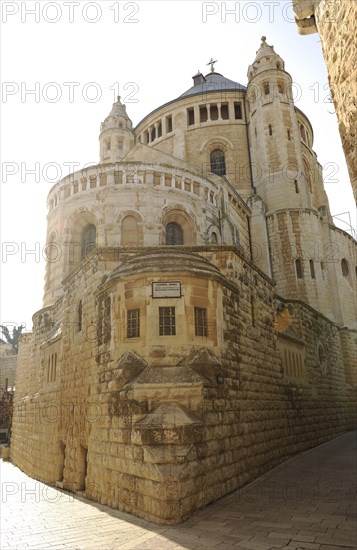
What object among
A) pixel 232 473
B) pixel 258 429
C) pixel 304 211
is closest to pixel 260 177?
A: pixel 304 211

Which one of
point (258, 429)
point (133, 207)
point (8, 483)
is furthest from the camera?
point (133, 207)

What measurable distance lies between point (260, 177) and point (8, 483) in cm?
2356

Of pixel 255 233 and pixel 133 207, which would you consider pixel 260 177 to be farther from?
pixel 133 207

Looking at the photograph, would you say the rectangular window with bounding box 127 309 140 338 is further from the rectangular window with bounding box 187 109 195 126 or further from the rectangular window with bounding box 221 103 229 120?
the rectangular window with bounding box 221 103 229 120

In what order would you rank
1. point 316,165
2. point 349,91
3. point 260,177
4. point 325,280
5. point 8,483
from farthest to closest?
point 316,165
point 260,177
point 325,280
point 8,483
point 349,91

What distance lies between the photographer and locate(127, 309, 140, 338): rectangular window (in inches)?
356

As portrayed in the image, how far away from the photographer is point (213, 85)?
113ft

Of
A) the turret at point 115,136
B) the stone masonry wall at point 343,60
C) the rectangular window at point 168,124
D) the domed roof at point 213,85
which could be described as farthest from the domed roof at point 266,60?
the stone masonry wall at point 343,60

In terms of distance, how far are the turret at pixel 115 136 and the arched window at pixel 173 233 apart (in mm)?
15531

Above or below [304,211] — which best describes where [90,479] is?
below

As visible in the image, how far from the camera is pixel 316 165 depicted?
33688mm

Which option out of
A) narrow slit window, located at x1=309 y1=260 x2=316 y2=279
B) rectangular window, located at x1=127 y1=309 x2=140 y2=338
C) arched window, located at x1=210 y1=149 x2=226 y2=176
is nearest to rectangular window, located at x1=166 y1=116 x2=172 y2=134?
arched window, located at x1=210 y1=149 x2=226 y2=176

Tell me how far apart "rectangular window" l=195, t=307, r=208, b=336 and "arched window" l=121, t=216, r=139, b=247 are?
8.70 m

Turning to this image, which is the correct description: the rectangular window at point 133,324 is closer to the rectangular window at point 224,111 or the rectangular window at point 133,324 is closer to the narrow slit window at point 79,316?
the narrow slit window at point 79,316
